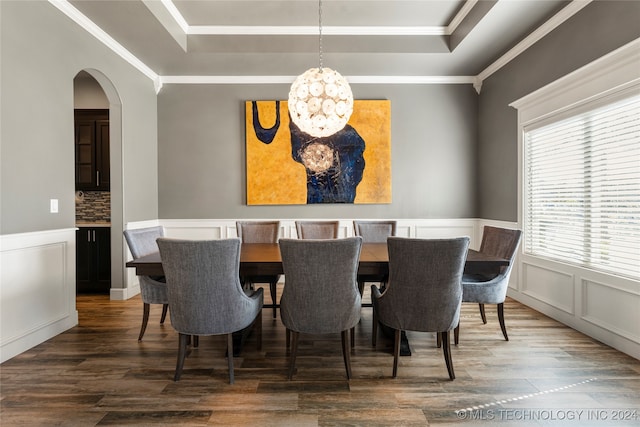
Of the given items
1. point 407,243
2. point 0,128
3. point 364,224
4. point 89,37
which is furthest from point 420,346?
point 89,37

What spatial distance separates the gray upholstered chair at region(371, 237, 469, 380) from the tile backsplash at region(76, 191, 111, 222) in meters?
4.06

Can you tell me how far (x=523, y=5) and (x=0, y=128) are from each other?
14.0ft

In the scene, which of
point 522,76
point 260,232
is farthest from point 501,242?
point 260,232

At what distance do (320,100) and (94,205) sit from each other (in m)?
3.58

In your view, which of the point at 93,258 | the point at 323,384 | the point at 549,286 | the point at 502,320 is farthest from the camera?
the point at 93,258

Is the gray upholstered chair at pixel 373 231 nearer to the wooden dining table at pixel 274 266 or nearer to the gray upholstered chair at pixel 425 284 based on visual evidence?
the wooden dining table at pixel 274 266

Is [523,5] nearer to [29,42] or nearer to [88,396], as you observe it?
[29,42]

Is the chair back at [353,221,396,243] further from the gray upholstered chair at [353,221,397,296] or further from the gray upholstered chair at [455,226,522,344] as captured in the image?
the gray upholstered chair at [455,226,522,344]

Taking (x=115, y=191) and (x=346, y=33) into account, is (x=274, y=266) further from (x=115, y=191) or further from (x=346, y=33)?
(x=346, y=33)

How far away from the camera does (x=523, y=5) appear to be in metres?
3.02

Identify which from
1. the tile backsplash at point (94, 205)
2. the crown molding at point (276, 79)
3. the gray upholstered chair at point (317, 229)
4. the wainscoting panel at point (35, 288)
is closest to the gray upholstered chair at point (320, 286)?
the gray upholstered chair at point (317, 229)

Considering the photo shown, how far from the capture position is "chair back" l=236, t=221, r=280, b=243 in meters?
3.73

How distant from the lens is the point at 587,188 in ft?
9.62

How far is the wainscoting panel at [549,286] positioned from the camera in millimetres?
3100
